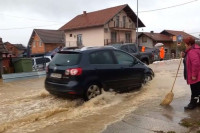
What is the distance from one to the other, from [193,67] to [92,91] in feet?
8.92

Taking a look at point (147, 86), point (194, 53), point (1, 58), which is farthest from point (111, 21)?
point (194, 53)

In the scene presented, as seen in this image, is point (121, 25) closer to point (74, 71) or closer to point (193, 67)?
point (74, 71)

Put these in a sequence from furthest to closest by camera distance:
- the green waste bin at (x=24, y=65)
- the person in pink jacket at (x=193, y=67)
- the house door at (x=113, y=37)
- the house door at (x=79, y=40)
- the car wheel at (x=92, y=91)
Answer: the house door at (x=79, y=40)
the house door at (x=113, y=37)
the green waste bin at (x=24, y=65)
the car wheel at (x=92, y=91)
the person in pink jacket at (x=193, y=67)

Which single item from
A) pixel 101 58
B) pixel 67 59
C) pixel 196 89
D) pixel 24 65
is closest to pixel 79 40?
pixel 24 65

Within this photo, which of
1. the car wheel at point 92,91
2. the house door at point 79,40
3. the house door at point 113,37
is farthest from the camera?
the house door at point 79,40

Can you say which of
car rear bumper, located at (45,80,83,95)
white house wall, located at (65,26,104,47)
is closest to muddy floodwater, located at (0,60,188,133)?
car rear bumper, located at (45,80,83,95)

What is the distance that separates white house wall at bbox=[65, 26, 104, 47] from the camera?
43219 mm

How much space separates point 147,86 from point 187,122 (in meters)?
4.19

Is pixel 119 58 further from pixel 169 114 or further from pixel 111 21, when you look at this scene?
pixel 111 21

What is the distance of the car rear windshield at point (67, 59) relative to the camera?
758 cm

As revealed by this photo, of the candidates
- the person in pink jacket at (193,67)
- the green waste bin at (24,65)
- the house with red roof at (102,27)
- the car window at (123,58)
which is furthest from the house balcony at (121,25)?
the person in pink jacket at (193,67)

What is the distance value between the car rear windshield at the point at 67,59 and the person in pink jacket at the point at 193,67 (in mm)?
2794

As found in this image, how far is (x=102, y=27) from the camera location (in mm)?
42531

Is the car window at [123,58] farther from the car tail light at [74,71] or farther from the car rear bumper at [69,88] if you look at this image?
the car rear bumper at [69,88]
